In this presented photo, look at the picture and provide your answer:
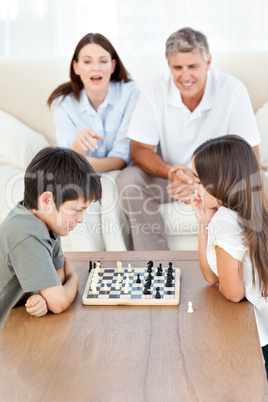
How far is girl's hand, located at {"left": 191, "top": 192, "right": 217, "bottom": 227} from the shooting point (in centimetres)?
164

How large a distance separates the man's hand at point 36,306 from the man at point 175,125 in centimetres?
120

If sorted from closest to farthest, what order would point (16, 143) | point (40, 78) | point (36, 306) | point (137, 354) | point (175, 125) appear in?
point (137, 354), point (36, 306), point (175, 125), point (16, 143), point (40, 78)

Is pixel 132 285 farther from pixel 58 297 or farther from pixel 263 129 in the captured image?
pixel 263 129

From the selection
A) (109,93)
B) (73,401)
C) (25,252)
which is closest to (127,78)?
(109,93)

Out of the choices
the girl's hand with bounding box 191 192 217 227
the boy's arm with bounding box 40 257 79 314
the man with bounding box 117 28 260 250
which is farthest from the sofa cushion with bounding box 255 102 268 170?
the boy's arm with bounding box 40 257 79 314

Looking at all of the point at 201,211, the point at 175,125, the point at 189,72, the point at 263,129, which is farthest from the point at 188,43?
the point at 201,211

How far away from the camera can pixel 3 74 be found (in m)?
3.07

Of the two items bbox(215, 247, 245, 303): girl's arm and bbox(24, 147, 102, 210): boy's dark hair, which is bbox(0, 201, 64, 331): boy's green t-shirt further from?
bbox(215, 247, 245, 303): girl's arm

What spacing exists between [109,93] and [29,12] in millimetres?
1177

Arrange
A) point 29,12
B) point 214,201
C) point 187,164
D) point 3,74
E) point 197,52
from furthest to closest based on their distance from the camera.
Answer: point 29,12 → point 3,74 → point 187,164 → point 197,52 → point 214,201

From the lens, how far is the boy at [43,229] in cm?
138

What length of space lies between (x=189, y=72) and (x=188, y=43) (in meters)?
0.14

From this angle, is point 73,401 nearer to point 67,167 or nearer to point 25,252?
point 25,252

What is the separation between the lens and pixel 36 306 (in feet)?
4.46
